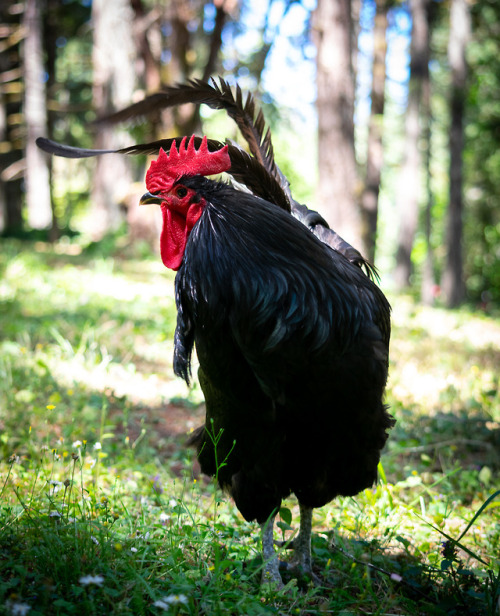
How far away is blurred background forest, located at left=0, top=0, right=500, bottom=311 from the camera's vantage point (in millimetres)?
8242

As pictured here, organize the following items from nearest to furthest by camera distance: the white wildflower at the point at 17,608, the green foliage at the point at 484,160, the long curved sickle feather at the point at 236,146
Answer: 1. the white wildflower at the point at 17,608
2. the long curved sickle feather at the point at 236,146
3. the green foliage at the point at 484,160

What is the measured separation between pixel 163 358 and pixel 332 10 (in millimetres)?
5920

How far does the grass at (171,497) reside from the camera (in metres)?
2.07

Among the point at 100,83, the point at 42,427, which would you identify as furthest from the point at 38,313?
the point at 100,83

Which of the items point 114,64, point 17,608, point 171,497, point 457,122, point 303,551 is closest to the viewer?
point 17,608

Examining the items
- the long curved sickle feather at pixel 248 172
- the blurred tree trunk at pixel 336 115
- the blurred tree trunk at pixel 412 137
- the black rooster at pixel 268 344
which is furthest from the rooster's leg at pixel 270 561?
the blurred tree trunk at pixel 412 137

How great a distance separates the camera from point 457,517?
3.31 metres

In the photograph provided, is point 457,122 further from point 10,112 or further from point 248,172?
point 10,112

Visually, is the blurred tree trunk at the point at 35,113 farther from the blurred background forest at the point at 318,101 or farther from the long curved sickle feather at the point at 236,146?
the long curved sickle feather at the point at 236,146

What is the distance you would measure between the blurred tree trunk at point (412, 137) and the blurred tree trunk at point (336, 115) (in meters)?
9.15

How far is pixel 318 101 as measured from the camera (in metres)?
8.25

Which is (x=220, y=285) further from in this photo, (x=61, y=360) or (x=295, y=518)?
(x=61, y=360)

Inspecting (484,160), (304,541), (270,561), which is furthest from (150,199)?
(484,160)

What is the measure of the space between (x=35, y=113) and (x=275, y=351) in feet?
61.9
